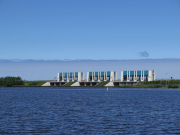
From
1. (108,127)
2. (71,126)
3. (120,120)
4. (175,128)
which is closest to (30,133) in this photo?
(71,126)

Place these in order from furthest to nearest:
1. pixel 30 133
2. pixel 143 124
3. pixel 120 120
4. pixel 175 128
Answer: pixel 120 120
pixel 143 124
pixel 175 128
pixel 30 133

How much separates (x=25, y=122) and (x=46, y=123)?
326cm

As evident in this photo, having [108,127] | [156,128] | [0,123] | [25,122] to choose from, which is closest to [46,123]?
[25,122]

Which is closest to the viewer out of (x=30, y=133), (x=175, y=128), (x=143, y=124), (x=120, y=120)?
(x=30, y=133)

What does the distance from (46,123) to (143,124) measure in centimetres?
1334

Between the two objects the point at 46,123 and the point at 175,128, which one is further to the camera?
the point at 46,123

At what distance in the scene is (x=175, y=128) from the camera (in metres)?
35.8

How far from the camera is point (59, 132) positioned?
108ft

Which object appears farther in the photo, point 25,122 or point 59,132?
point 25,122

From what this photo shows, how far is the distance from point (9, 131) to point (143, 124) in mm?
17595

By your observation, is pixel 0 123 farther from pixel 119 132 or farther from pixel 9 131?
pixel 119 132

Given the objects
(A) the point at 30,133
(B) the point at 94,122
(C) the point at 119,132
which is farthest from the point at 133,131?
(A) the point at 30,133

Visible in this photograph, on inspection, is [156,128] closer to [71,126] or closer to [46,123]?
[71,126]

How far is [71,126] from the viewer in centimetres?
3706
